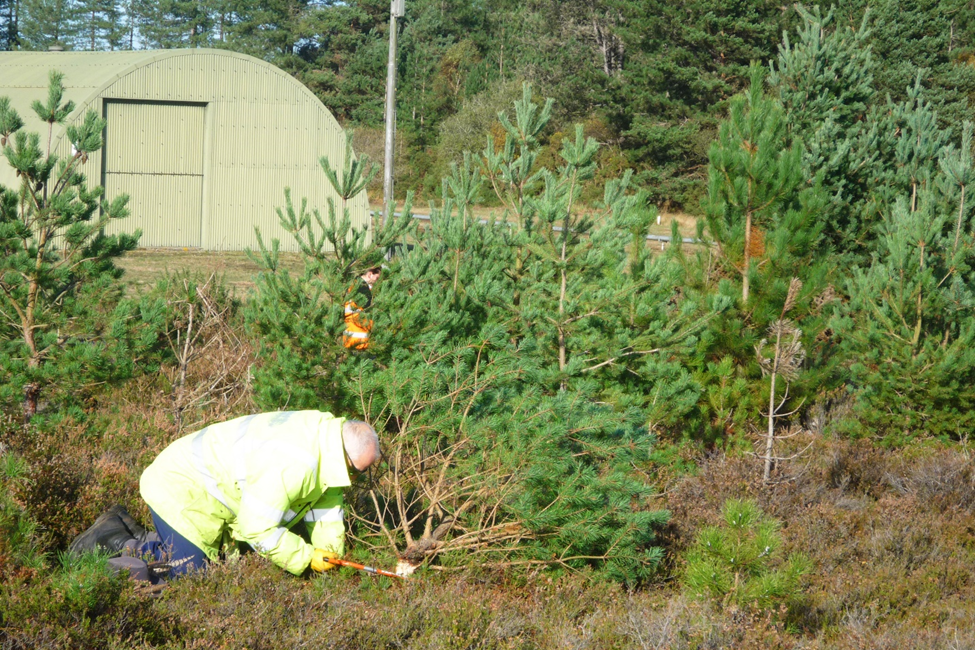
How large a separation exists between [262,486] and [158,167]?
58.8 feet

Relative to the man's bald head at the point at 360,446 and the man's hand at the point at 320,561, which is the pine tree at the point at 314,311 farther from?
the man's bald head at the point at 360,446

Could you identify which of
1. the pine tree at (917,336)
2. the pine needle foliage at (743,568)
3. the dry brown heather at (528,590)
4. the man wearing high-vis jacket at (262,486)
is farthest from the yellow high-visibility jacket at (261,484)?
the pine tree at (917,336)

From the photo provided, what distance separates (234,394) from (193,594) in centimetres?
462

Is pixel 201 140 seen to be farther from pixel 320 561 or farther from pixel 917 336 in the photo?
pixel 320 561

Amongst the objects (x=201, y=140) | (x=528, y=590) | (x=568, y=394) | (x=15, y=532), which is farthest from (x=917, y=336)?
(x=201, y=140)

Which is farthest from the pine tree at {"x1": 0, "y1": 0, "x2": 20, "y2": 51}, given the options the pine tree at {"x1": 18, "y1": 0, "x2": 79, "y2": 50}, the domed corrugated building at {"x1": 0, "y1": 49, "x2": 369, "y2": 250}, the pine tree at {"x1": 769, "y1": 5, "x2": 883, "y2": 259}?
the pine tree at {"x1": 769, "y1": 5, "x2": 883, "y2": 259}

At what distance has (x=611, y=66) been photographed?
47.2 m

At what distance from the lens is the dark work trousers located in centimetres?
525

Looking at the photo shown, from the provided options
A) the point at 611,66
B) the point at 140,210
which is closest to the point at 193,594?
the point at 140,210

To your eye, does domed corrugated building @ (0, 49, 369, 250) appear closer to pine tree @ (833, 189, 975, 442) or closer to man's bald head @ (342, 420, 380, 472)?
pine tree @ (833, 189, 975, 442)

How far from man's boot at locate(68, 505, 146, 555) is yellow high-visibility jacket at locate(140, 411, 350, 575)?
35 cm

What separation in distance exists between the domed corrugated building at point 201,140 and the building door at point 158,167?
0.02m

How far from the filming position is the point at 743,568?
5371 millimetres

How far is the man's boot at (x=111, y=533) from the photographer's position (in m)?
5.34
